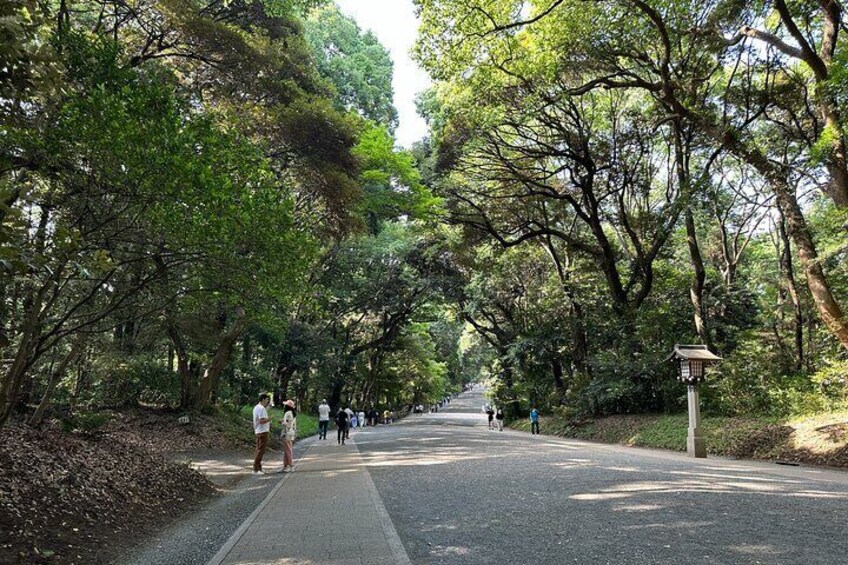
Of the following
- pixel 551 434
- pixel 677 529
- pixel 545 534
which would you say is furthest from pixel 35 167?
pixel 551 434

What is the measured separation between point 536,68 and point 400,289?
1716 cm

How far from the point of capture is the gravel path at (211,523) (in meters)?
5.62

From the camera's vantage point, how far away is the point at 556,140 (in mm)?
19797

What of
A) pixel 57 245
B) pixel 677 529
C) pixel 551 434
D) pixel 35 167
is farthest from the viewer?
pixel 551 434

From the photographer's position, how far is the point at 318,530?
19.7ft

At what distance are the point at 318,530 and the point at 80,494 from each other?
3089mm

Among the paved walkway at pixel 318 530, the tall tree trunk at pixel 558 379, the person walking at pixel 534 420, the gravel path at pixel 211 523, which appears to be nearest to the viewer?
the paved walkway at pixel 318 530

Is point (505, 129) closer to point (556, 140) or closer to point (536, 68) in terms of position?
point (556, 140)

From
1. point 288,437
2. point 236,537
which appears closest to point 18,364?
point 236,537

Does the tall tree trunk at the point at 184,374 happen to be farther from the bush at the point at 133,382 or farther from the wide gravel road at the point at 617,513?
the wide gravel road at the point at 617,513

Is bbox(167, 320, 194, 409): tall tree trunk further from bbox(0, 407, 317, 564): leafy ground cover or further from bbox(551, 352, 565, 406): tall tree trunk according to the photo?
bbox(551, 352, 565, 406): tall tree trunk

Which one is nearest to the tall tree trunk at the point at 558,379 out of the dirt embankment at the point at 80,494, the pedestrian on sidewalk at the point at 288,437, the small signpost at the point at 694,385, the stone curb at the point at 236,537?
the small signpost at the point at 694,385

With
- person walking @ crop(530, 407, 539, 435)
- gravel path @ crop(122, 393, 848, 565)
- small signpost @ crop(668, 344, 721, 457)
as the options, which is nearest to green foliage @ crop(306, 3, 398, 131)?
person walking @ crop(530, 407, 539, 435)

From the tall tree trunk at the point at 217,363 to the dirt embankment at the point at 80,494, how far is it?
252 inches
